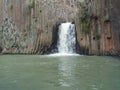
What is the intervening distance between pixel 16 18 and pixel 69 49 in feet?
25.3

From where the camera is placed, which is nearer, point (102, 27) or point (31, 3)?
point (102, 27)

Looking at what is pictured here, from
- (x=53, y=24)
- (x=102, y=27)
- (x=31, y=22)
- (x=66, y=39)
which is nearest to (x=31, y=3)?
(x=31, y=22)

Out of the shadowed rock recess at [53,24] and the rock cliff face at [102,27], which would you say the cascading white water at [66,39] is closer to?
the shadowed rock recess at [53,24]

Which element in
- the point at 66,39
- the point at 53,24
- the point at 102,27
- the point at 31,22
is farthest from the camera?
the point at 31,22

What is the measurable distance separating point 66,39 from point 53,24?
2.20 m

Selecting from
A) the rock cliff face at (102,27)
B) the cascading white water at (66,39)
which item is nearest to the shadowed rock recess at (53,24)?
the rock cliff face at (102,27)

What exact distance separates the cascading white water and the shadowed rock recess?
61 cm

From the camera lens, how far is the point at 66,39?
37.8m

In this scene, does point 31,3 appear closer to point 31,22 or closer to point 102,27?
point 31,22

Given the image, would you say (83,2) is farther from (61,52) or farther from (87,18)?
(61,52)

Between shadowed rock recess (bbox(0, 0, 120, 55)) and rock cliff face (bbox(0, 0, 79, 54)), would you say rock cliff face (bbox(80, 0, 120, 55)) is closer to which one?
shadowed rock recess (bbox(0, 0, 120, 55))

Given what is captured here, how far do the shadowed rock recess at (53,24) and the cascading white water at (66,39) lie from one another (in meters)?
0.61

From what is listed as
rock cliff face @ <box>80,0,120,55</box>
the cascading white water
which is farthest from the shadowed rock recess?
the cascading white water

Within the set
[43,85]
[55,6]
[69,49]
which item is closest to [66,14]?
[55,6]
